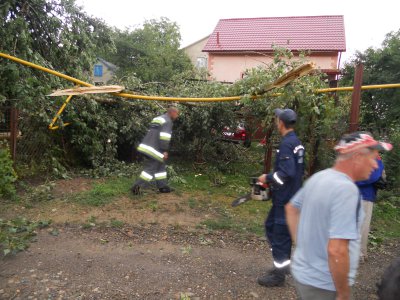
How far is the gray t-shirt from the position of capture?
1.80m

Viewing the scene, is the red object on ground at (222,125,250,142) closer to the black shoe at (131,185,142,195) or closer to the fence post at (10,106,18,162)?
the black shoe at (131,185,142,195)

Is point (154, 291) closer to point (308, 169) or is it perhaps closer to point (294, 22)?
point (308, 169)

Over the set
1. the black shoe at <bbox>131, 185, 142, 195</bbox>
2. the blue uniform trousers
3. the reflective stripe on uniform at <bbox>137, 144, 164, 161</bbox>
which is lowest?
the black shoe at <bbox>131, 185, 142, 195</bbox>

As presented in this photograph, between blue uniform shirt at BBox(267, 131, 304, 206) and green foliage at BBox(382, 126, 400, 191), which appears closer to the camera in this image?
blue uniform shirt at BBox(267, 131, 304, 206)

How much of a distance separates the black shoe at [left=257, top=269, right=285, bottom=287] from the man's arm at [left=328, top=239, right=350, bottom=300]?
1.97m

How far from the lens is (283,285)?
371 cm

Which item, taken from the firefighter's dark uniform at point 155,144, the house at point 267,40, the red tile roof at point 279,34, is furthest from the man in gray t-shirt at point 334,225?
the red tile roof at point 279,34

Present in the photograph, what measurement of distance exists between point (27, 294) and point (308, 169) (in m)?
5.12

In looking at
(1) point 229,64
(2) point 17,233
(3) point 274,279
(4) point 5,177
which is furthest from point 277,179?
(1) point 229,64

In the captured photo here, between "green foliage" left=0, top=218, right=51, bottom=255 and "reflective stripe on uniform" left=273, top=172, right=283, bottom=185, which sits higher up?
"reflective stripe on uniform" left=273, top=172, right=283, bottom=185

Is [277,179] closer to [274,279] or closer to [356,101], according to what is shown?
[274,279]

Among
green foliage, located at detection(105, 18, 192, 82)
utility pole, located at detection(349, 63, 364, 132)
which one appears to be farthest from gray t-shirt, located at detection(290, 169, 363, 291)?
green foliage, located at detection(105, 18, 192, 82)

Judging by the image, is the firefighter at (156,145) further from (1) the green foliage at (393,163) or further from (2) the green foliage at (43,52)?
(1) the green foliage at (393,163)

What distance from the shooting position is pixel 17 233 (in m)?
4.72
